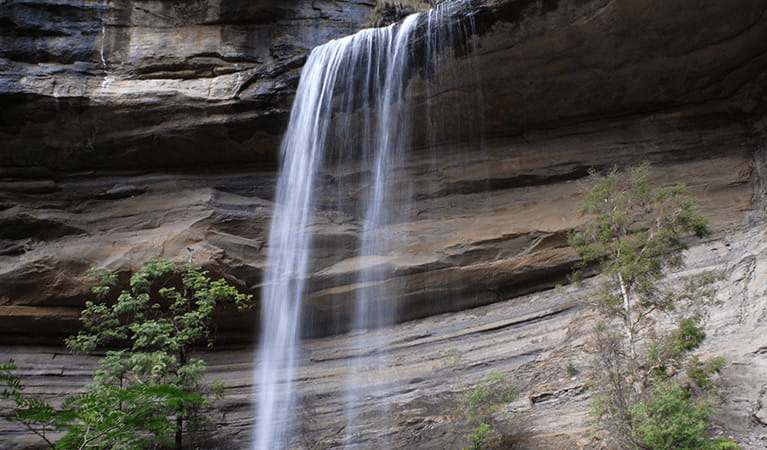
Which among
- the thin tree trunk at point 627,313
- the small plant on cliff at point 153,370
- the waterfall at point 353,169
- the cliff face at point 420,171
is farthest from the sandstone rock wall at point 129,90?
the thin tree trunk at point 627,313

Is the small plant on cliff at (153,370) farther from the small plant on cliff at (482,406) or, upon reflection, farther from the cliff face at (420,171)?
the small plant on cliff at (482,406)

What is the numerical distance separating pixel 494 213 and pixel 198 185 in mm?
6922

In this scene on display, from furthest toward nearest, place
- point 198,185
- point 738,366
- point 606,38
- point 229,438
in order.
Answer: point 198,185
point 606,38
point 229,438
point 738,366

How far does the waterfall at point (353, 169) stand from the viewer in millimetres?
12648

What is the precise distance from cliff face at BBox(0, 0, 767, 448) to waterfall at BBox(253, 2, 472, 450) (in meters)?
0.24

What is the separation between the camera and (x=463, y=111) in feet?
43.6

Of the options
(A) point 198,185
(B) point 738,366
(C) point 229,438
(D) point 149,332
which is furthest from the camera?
(A) point 198,185

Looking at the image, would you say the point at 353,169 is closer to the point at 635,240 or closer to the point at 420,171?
the point at 420,171

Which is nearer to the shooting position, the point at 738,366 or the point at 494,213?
the point at 738,366

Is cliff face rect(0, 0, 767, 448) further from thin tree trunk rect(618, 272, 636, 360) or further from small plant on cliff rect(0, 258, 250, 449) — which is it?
thin tree trunk rect(618, 272, 636, 360)

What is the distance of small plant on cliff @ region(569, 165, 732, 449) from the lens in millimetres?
6949

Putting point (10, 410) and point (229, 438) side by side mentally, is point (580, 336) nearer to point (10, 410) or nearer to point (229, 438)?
point (229, 438)

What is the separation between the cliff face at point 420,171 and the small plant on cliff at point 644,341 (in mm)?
1696

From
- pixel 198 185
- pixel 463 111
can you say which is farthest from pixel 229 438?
pixel 463 111
